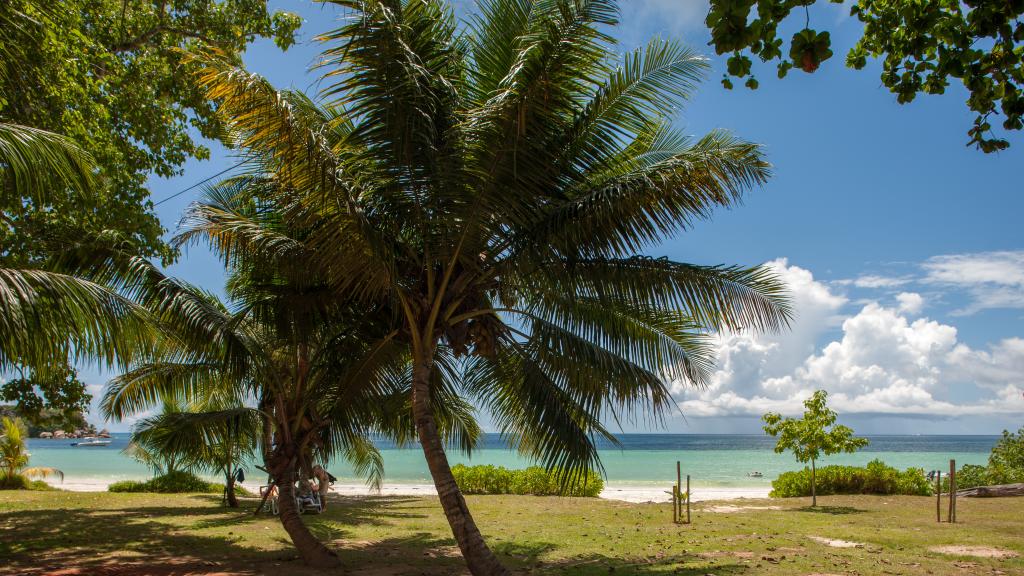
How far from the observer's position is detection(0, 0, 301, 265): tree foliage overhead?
290 inches

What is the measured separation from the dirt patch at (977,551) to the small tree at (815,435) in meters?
7.14

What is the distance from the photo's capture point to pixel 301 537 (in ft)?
30.3

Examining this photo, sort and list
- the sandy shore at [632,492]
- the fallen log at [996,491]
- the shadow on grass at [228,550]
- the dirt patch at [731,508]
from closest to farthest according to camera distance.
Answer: the shadow on grass at [228,550]
the dirt patch at [731,508]
the fallen log at [996,491]
the sandy shore at [632,492]

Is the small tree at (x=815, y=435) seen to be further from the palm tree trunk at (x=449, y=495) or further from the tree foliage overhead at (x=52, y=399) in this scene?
the tree foliage overhead at (x=52, y=399)

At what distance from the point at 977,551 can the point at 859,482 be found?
10475mm

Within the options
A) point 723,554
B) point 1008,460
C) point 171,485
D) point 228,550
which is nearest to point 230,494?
point 171,485

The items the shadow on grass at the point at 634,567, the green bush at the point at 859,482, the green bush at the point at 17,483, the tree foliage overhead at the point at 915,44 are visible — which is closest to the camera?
the tree foliage overhead at the point at 915,44

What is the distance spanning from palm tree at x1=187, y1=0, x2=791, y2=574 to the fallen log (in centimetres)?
1521

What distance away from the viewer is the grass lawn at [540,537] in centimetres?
914

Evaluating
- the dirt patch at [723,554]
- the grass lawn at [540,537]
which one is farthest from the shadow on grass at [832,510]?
the dirt patch at [723,554]

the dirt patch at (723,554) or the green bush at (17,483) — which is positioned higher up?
the dirt patch at (723,554)

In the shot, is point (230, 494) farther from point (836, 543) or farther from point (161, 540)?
point (836, 543)

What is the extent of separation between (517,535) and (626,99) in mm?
8233

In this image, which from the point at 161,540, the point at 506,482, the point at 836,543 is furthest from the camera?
the point at 506,482
